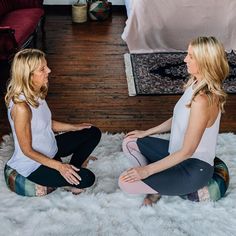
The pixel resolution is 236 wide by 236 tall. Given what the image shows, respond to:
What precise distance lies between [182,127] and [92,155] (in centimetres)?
68

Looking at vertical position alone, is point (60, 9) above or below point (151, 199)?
below

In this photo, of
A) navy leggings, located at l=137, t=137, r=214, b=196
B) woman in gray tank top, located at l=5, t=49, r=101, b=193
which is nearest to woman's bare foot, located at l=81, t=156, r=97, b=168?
woman in gray tank top, located at l=5, t=49, r=101, b=193

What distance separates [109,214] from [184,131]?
0.53 metres

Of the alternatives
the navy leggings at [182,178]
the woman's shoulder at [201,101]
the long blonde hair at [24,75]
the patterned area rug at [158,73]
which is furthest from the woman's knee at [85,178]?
the patterned area rug at [158,73]

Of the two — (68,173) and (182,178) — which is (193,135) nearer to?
(182,178)

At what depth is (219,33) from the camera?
3.91 metres

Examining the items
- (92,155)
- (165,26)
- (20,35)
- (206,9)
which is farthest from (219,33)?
(92,155)

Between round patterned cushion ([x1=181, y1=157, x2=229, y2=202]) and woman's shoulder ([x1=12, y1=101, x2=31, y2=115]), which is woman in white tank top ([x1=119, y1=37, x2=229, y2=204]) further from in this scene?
woman's shoulder ([x1=12, y1=101, x2=31, y2=115])

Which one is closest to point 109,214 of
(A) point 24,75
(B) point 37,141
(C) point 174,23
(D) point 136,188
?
(D) point 136,188

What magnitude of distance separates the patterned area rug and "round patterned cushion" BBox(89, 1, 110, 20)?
1142 mm

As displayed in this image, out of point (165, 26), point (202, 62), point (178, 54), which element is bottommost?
point (178, 54)

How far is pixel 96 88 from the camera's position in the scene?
3.29 meters

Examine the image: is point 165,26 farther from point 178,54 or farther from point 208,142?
point 208,142

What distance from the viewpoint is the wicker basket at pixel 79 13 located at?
474 centimetres
